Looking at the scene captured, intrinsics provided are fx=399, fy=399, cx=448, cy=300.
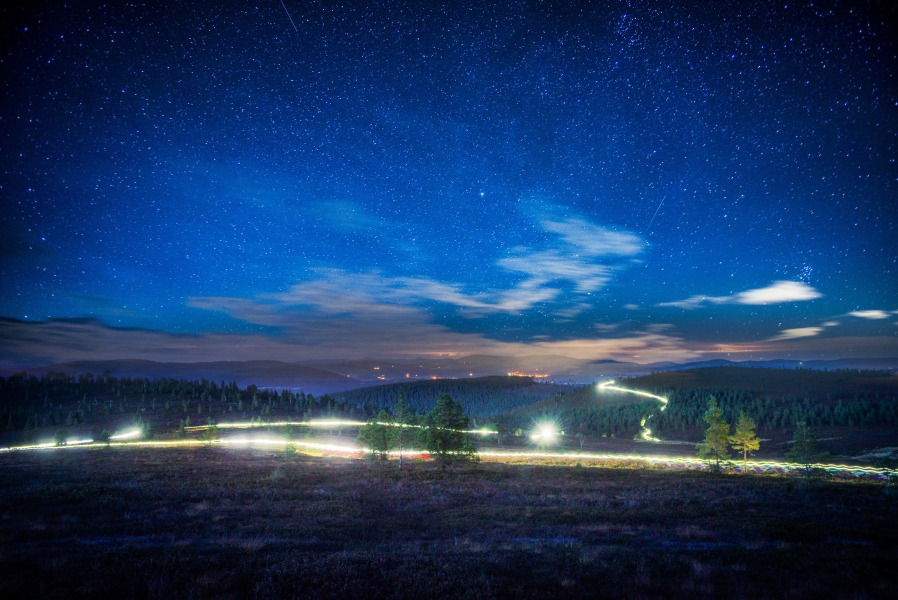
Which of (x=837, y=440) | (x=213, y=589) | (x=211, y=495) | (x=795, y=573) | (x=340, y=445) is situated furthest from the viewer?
(x=837, y=440)

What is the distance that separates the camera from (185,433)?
88.6 metres

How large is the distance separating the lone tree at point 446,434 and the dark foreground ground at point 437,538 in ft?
23.1

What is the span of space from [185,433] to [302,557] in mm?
94067

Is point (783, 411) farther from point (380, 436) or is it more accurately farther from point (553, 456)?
point (380, 436)

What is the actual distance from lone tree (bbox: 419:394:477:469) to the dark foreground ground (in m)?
7.03

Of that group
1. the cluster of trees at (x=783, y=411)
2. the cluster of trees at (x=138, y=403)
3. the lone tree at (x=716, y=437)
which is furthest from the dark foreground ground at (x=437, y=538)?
the cluster of trees at (x=783, y=411)

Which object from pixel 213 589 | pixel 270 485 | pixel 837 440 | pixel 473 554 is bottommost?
pixel 837 440

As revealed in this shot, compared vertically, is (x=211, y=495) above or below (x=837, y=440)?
above

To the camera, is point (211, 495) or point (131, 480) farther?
point (131, 480)

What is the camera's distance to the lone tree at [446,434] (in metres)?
42.2

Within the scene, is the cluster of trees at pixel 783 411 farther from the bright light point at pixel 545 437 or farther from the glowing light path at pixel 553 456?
the glowing light path at pixel 553 456

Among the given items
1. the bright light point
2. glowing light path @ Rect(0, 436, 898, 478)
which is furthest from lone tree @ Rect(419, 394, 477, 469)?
the bright light point

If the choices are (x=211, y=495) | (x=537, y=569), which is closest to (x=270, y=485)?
(x=211, y=495)

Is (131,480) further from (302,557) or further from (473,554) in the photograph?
(473,554)
